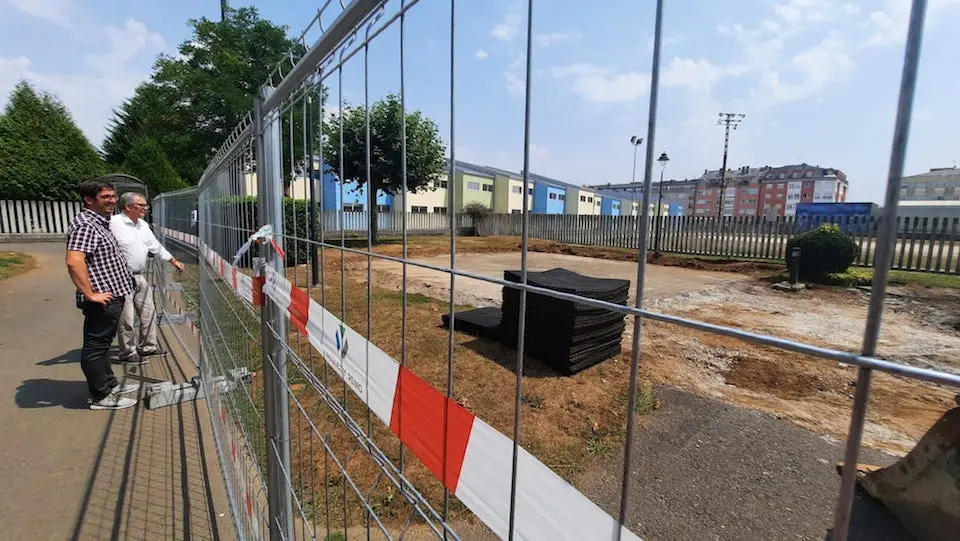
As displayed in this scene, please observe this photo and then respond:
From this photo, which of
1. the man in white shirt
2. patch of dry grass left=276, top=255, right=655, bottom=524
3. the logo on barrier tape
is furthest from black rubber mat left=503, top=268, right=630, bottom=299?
the man in white shirt

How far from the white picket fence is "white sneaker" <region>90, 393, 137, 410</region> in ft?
67.9

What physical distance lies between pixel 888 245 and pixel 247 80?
24393 millimetres

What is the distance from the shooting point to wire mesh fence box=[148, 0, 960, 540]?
1.88ft

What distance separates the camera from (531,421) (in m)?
3.34

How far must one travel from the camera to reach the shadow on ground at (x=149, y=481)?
2426 millimetres

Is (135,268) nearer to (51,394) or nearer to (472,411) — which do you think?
(51,394)

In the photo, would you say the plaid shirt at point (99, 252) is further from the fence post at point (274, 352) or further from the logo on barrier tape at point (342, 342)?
the logo on barrier tape at point (342, 342)

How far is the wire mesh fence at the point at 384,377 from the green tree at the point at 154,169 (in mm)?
25163

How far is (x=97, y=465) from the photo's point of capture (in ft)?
9.59

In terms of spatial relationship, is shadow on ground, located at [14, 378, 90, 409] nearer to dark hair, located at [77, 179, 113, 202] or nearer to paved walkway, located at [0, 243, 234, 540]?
paved walkway, located at [0, 243, 234, 540]

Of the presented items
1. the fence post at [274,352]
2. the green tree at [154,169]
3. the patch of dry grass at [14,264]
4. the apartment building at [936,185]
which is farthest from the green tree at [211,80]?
the apartment building at [936,185]

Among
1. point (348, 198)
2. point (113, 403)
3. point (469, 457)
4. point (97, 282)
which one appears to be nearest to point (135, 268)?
point (97, 282)

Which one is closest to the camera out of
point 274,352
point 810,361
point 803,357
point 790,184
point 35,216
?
point 803,357

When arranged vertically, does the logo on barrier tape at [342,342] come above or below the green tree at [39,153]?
below
